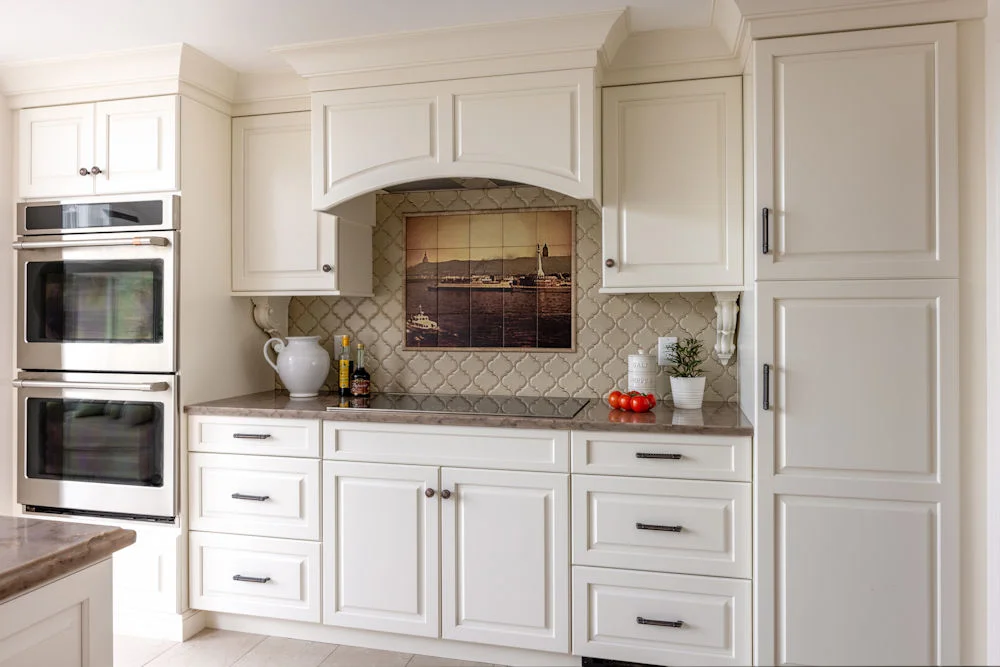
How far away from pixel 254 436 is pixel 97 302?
76 cm

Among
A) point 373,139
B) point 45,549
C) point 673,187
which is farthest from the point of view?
point 373,139

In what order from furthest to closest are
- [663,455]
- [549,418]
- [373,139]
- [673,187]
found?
[373,139]
[673,187]
[549,418]
[663,455]

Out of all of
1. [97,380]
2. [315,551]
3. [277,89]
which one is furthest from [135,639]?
[277,89]

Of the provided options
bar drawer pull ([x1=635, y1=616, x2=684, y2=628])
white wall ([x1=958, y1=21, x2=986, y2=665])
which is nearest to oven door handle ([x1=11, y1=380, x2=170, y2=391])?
bar drawer pull ([x1=635, y1=616, x2=684, y2=628])

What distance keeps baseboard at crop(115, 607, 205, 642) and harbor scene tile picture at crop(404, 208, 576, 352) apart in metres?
1.29

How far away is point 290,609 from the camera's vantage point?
2359 mm

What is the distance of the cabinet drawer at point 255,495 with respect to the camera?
233 cm

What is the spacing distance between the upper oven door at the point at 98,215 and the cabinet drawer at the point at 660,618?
1.85 m

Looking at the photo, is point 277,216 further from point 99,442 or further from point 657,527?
point 657,527

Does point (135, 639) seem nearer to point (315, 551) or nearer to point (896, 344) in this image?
point (315, 551)

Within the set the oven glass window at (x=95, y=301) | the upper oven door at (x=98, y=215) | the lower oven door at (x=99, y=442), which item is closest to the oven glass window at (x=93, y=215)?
the upper oven door at (x=98, y=215)

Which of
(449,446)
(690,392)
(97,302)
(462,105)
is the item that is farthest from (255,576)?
(462,105)

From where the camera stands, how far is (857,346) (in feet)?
5.93

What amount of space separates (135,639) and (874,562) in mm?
2429
